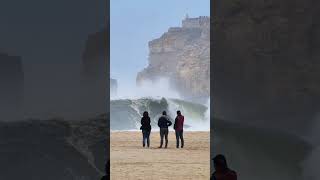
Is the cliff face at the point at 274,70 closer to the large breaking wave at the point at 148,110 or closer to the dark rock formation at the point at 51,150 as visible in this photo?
the dark rock formation at the point at 51,150

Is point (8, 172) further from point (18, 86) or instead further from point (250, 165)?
point (250, 165)

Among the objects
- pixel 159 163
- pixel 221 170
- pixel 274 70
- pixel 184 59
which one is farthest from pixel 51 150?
pixel 184 59

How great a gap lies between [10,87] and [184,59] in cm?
4636

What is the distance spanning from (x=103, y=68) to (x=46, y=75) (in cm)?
55

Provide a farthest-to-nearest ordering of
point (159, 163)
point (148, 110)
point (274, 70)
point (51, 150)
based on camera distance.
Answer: point (148, 110) < point (159, 163) < point (274, 70) < point (51, 150)

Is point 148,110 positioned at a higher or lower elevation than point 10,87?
lower

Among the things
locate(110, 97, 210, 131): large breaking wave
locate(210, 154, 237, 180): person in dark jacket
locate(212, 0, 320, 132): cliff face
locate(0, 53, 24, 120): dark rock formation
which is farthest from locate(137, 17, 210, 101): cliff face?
locate(210, 154, 237, 180): person in dark jacket

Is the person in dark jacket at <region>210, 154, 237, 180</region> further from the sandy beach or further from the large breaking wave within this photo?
the large breaking wave

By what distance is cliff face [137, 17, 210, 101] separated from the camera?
160 feet

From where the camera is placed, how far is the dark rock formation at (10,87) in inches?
220

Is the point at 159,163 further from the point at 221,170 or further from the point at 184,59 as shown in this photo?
the point at 184,59

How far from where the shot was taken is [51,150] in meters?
5.61

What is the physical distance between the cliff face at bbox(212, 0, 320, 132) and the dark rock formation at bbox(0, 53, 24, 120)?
71.6 inches

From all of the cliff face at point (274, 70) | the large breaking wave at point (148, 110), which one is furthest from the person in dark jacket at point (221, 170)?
the large breaking wave at point (148, 110)
